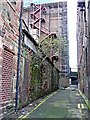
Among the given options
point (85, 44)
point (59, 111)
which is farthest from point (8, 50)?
point (85, 44)

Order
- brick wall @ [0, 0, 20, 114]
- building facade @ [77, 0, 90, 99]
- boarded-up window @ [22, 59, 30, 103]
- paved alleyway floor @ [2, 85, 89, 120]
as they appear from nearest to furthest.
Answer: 1. brick wall @ [0, 0, 20, 114]
2. paved alleyway floor @ [2, 85, 89, 120]
3. boarded-up window @ [22, 59, 30, 103]
4. building facade @ [77, 0, 90, 99]

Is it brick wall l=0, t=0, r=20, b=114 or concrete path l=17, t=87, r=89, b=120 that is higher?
brick wall l=0, t=0, r=20, b=114

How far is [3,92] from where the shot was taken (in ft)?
24.0

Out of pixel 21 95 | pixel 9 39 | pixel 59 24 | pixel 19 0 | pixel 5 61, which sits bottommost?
pixel 21 95

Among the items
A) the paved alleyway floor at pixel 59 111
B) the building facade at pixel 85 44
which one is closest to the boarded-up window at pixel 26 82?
the paved alleyway floor at pixel 59 111

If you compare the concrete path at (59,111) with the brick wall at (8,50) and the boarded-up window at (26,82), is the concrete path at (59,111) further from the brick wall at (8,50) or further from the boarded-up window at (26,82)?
the brick wall at (8,50)

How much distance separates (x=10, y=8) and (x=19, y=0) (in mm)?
1586

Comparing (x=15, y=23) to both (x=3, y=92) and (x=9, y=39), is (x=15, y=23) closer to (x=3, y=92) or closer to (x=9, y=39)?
(x=9, y=39)

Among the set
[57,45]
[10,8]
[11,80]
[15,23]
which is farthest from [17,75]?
[57,45]

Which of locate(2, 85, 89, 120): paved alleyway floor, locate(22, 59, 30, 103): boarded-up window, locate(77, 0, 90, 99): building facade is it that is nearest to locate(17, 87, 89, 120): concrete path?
locate(2, 85, 89, 120): paved alleyway floor

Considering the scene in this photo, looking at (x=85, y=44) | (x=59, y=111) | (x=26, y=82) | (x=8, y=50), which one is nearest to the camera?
(x=8, y=50)

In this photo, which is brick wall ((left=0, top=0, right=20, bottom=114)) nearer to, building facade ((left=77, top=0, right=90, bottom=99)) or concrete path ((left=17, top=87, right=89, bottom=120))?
concrete path ((left=17, top=87, right=89, bottom=120))

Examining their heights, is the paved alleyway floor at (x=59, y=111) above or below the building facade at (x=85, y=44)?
below

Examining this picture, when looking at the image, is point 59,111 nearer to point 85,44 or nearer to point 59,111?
point 59,111
